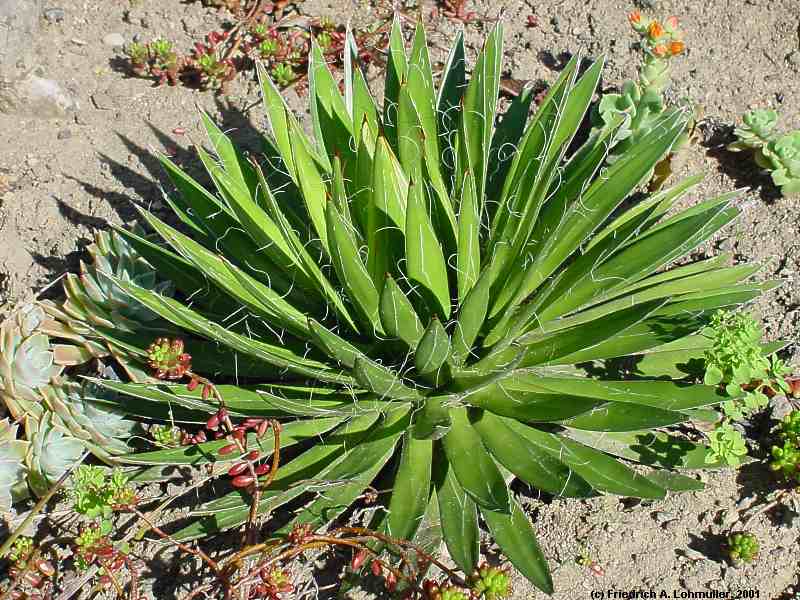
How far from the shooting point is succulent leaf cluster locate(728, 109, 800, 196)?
3297 millimetres

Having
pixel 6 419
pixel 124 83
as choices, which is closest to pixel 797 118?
pixel 124 83

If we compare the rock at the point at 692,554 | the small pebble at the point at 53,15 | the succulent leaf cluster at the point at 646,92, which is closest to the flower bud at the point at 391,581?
the rock at the point at 692,554

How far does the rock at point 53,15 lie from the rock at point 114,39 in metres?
0.29

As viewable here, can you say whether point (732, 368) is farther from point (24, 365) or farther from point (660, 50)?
point (24, 365)

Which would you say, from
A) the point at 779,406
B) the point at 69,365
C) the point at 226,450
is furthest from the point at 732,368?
the point at 69,365

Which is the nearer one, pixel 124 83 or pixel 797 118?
pixel 797 118

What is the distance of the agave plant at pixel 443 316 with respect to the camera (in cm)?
224

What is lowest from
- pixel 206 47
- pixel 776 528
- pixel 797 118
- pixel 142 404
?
pixel 142 404

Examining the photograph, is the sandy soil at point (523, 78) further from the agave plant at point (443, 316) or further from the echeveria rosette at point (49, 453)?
the echeveria rosette at point (49, 453)

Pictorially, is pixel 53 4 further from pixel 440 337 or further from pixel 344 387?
pixel 440 337

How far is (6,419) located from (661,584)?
243 centimetres

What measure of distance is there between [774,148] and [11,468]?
10.9 ft

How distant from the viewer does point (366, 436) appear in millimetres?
2537

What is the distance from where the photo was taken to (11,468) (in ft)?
8.85
